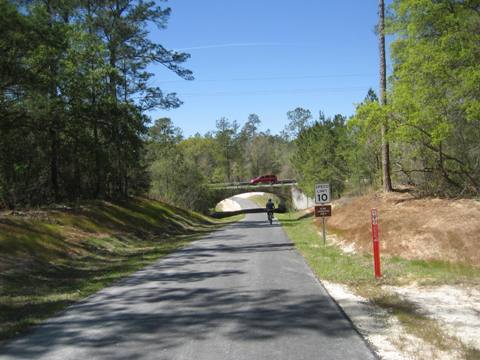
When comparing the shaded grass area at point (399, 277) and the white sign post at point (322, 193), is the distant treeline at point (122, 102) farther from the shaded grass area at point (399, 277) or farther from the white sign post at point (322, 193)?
the shaded grass area at point (399, 277)

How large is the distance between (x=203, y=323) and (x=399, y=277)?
504cm

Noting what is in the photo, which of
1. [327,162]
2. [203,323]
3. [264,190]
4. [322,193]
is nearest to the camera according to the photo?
[203,323]

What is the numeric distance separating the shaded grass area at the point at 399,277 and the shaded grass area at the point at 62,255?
5273mm

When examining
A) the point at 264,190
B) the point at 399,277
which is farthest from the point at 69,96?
the point at 264,190

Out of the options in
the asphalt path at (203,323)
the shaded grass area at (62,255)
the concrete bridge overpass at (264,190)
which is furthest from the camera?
the concrete bridge overpass at (264,190)

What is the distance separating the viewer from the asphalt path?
531 centimetres

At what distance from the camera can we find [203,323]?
21.3 feet

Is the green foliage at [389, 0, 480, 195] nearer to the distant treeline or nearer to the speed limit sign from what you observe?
the distant treeline

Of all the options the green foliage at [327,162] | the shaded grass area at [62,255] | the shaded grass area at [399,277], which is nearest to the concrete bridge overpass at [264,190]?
the green foliage at [327,162]

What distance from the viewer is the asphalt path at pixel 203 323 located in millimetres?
5309

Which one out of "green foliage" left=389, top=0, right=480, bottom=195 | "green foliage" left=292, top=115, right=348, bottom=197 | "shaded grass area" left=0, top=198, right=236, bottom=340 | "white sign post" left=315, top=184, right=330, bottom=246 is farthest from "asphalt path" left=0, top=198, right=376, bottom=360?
"green foliage" left=292, top=115, right=348, bottom=197

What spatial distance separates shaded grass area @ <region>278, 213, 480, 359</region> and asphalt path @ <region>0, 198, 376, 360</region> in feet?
2.68

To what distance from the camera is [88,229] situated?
19766mm

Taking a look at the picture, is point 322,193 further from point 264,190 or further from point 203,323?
point 264,190
